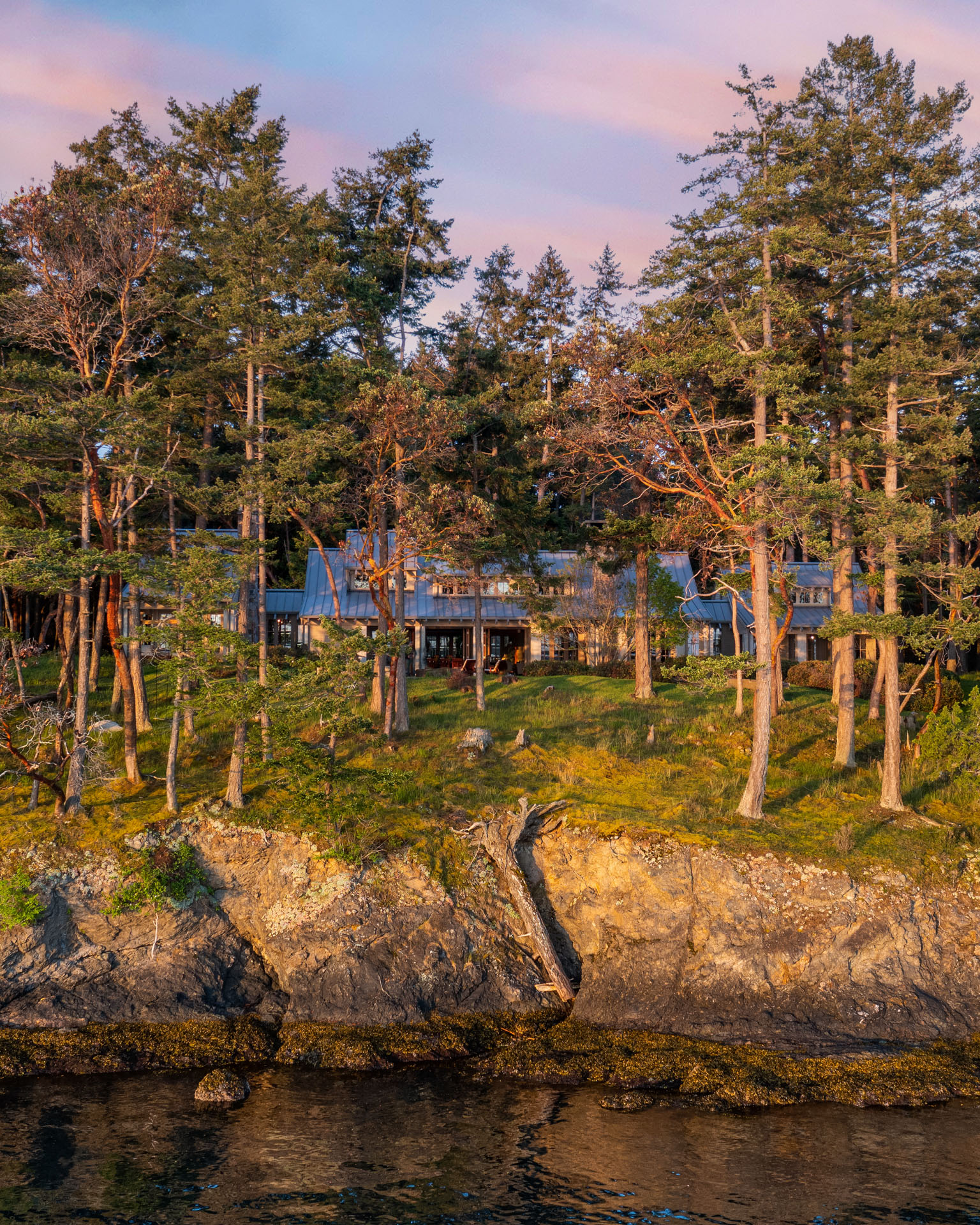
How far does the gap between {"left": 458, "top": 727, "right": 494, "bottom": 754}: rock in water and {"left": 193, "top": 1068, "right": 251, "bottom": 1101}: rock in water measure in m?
11.4

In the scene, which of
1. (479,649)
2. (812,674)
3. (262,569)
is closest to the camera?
(262,569)

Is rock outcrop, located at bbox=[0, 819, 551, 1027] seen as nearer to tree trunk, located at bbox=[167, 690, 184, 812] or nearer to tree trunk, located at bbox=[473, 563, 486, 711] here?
tree trunk, located at bbox=[167, 690, 184, 812]

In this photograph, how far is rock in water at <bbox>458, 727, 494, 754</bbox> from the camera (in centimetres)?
2559

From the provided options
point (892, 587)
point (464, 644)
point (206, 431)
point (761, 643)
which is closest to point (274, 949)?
point (761, 643)

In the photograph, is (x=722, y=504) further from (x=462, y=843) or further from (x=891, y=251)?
(x=462, y=843)

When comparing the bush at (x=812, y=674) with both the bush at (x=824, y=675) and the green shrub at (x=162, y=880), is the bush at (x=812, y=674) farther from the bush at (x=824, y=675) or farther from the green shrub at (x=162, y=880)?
the green shrub at (x=162, y=880)

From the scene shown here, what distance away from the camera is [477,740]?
25750 mm

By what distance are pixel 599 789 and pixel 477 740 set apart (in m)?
4.33

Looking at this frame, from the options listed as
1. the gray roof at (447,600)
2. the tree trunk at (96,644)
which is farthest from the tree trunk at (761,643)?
the gray roof at (447,600)

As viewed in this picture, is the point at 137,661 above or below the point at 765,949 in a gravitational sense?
above

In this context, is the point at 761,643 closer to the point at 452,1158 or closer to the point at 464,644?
the point at 452,1158

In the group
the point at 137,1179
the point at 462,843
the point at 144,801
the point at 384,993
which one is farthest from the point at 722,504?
the point at 137,1179

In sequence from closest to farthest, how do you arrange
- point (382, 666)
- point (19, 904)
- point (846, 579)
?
1. point (19, 904)
2. point (846, 579)
3. point (382, 666)

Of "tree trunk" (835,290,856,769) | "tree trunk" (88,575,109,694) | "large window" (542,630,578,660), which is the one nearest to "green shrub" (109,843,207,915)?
"tree trunk" (88,575,109,694)
